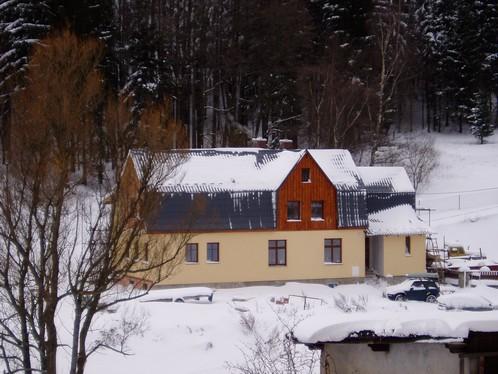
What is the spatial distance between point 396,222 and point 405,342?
82.3 ft

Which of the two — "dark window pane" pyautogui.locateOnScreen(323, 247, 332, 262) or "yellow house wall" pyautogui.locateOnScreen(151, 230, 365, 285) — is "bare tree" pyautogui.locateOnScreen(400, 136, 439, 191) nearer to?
"yellow house wall" pyautogui.locateOnScreen(151, 230, 365, 285)

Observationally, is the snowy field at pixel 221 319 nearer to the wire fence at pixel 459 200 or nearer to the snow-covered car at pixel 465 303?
the snow-covered car at pixel 465 303

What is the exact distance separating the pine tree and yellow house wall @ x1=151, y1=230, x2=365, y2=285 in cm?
2719

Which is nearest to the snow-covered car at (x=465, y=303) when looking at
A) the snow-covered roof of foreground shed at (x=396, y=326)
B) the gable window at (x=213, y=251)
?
the gable window at (x=213, y=251)

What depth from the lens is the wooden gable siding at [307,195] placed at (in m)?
31.1

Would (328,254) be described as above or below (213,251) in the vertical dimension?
below

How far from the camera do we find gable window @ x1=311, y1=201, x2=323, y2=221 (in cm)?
3169

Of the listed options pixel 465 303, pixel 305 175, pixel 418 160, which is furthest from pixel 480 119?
pixel 465 303

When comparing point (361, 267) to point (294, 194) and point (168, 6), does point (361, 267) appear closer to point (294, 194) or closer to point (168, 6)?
point (294, 194)

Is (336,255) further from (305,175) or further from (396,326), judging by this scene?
(396,326)

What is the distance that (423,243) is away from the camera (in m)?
32.8

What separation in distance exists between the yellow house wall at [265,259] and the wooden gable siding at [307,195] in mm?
347

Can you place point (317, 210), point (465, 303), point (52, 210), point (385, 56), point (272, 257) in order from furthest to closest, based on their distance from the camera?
point (385, 56)
point (317, 210)
point (272, 257)
point (465, 303)
point (52, 210)

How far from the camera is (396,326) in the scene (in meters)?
8.05
